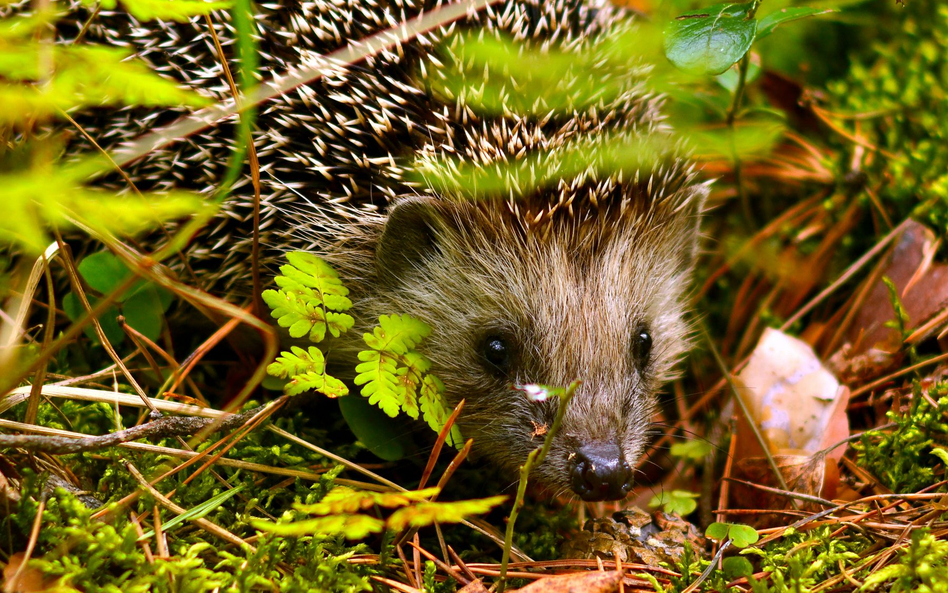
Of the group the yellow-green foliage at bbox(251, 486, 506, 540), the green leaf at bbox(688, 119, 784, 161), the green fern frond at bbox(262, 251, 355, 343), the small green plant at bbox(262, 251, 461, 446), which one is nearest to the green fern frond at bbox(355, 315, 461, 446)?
the small green plant at bbox(262, 251, 461, 446)

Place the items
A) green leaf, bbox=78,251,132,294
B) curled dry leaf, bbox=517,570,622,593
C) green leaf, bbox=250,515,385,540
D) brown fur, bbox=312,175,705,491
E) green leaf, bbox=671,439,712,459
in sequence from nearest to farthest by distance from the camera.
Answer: green leaf, bbox=250,515,385,540
curled dry leaf, bbox=517,570,622,593
brown fur, bbox=312,175,705,491
green leaf, bbox=78,251,132,294
green leaf, bbox=671,439,712,459

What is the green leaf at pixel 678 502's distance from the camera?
2.91 metres

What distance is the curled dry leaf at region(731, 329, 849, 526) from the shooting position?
2904 mm

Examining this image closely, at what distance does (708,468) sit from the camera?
3264mm

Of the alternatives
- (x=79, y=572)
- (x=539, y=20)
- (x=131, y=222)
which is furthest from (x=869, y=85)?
(x=79, y=572)

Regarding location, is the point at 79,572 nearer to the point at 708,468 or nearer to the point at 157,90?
the point at 157,90

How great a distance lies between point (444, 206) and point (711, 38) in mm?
1108

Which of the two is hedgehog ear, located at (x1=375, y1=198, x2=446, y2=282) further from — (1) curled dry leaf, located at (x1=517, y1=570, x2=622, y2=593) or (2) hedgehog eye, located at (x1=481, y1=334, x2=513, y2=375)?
(1) curled dry leaf, located at (x1=517, y1=570, x2=622, y2=593)

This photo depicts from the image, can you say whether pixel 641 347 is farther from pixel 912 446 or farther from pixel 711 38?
pixel 711 38

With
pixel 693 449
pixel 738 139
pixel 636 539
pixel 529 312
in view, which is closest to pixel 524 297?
pixel 529 312

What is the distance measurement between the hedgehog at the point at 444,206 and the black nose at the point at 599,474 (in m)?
0.18

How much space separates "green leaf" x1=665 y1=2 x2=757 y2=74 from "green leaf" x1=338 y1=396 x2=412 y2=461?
5.37 ft

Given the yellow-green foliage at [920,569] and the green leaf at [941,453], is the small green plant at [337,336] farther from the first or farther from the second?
the green leaf at [941,453]

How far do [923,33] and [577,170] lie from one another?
2758 millimetres
